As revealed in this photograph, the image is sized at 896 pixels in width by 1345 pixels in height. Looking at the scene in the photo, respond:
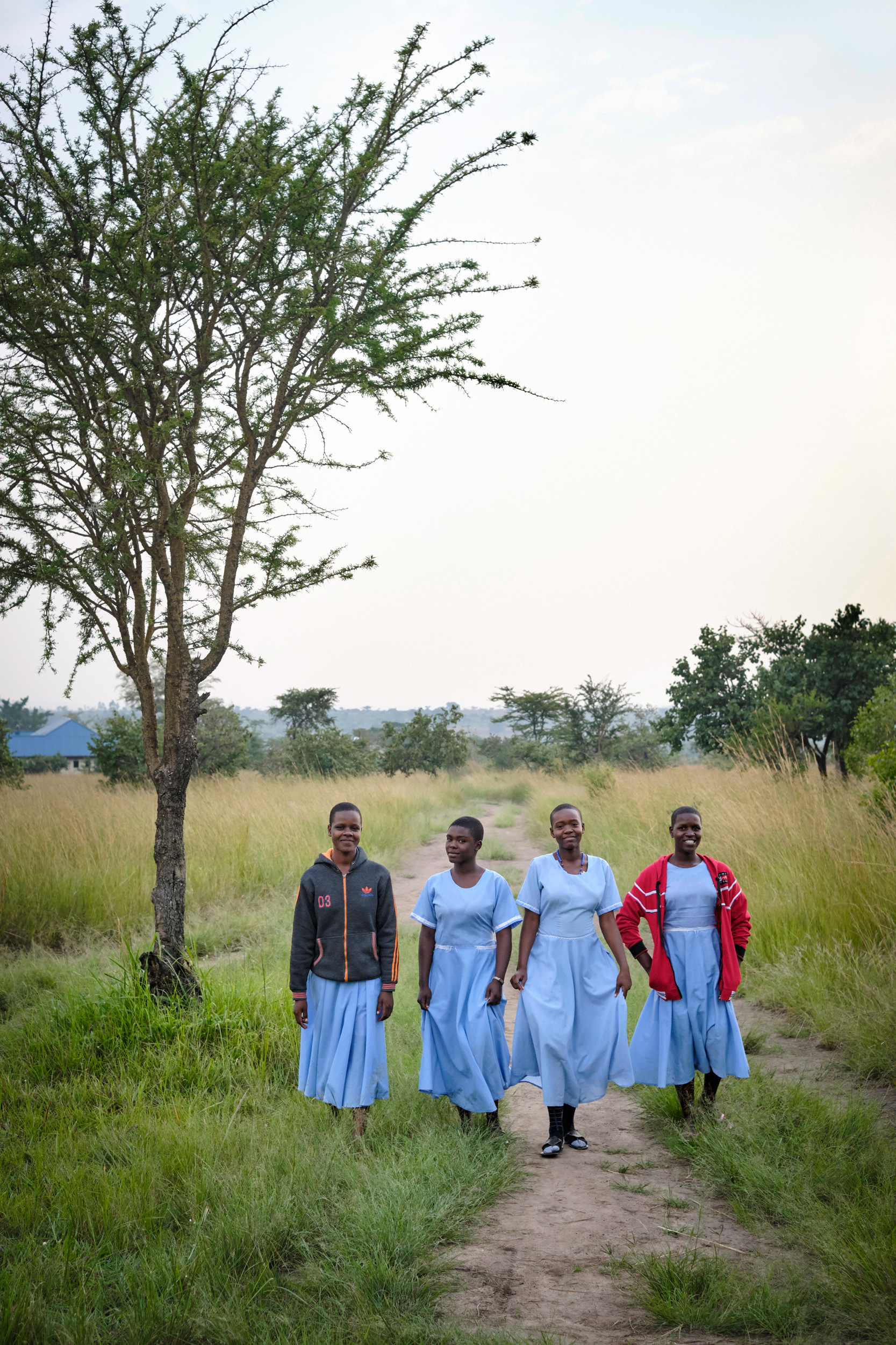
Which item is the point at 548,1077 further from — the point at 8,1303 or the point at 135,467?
the point at 135,467

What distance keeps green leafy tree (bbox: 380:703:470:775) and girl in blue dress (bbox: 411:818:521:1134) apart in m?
26.7

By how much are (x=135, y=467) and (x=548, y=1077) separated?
4219 millimetres

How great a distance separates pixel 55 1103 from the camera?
14.9 ft

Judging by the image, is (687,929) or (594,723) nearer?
(687,929)

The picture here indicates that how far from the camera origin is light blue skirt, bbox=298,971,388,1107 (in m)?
4.06

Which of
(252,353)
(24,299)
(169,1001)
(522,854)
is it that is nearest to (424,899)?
(169,1001)

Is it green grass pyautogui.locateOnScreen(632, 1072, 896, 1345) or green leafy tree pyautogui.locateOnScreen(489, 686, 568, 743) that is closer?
green grass pyautogui.locateOnScreen(632, 1072, 896, 1345)

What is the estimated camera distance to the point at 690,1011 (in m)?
4.25

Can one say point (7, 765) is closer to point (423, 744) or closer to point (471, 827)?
point (423, 744)

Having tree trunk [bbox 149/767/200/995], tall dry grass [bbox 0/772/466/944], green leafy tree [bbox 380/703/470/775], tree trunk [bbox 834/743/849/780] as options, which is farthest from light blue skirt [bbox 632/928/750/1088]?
green leafy tree [bbox 380/703/470/775]

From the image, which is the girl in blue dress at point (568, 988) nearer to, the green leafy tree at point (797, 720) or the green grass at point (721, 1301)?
the green grass at point (721, 1301)

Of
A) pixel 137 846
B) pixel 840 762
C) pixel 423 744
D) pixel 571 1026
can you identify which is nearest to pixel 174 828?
pixel 571 1026

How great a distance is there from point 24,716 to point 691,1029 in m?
90.0

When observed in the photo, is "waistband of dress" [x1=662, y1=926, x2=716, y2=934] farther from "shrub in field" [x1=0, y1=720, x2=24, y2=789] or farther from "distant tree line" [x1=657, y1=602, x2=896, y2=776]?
"shrub in field" [x1=0, y1=720, x2=24, y2=789]
